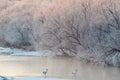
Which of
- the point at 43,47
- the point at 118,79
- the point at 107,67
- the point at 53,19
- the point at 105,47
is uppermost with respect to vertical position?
the point at 53,19

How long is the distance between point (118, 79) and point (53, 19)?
660 inches

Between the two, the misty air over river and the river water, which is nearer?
the river water

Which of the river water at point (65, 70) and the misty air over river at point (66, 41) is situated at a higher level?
the misty air over river at point (66, 41)

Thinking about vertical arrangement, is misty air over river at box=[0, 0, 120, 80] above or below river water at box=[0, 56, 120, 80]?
above

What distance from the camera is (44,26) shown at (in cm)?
4000

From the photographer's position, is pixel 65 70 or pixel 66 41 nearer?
pixel 65 70

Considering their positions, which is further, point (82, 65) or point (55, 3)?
point (55, 3)

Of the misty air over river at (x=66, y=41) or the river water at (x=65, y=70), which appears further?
the misty air over river at (x=66, y=41)

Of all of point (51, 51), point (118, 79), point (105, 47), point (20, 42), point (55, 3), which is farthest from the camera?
point (20, 42)

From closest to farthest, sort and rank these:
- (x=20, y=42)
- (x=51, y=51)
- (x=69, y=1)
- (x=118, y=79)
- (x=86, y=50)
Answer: (x=118, y=79), (x=86, y=50), (x=51, y=51), (x=69, y=1), (x=20, y=42)

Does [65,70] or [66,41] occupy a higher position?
[66,41]

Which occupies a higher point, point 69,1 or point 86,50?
point 69,1

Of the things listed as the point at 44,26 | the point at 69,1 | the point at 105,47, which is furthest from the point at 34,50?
the point at 105,47

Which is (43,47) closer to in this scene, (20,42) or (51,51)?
(51,51)
